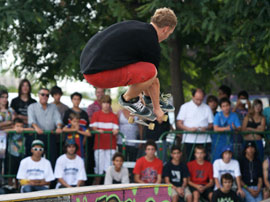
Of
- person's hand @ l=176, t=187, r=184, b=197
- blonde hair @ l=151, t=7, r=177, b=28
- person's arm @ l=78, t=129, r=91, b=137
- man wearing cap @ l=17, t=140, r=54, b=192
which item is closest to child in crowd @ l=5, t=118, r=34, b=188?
man wearing cap @ l=17, t=140, r=54, b=192

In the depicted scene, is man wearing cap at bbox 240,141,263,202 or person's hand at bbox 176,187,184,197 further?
man wearing cap at bbox 240,141,263,202

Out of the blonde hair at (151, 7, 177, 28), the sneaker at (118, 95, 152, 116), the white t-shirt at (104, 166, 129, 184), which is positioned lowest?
the white t-shirt at (104, 166, 129, 184)

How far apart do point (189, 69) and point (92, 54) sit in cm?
939

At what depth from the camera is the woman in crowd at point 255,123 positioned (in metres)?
10.6

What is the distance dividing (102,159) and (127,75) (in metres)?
5.28

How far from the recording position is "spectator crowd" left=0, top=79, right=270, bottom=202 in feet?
33.0

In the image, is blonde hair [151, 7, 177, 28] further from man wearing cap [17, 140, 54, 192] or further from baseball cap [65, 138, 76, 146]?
baseball cap [65, 138, 76, 146]

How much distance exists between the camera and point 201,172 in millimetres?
10344

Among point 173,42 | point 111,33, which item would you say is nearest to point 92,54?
point 111,33

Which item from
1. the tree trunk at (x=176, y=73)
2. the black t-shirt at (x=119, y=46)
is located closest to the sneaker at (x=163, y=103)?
the black t-shirt at (x=119, y=46)

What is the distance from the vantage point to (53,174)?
10.0m

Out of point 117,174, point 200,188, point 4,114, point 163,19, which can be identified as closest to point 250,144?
point 200,188

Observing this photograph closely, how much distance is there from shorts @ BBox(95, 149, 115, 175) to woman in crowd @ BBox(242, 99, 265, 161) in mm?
2631

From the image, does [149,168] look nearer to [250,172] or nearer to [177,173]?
[177,173]
